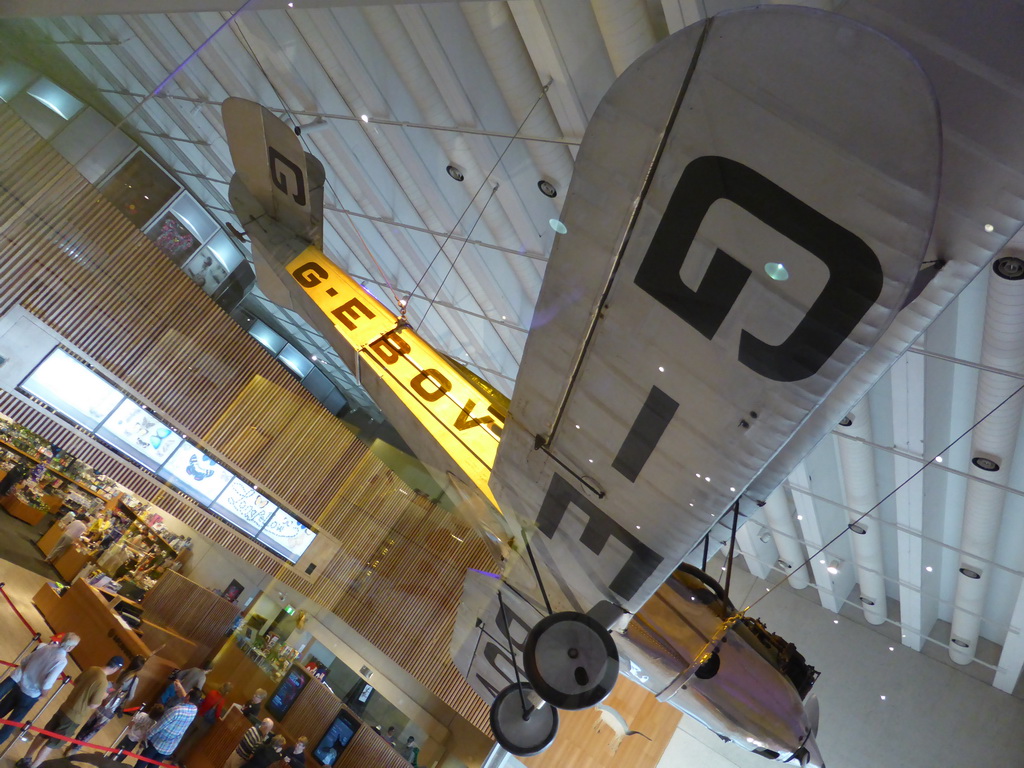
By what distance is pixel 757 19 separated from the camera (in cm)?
150

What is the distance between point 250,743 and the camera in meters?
5.93

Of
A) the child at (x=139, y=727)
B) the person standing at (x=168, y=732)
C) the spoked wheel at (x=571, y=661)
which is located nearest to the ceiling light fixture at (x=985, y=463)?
the spoked wheel at (x=571, y=661)

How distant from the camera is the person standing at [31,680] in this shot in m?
4.49

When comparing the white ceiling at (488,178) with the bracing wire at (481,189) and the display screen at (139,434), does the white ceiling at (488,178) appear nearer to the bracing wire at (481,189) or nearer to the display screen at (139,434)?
the bracing wire at (481,189)

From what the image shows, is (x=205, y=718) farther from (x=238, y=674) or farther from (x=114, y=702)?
(x=114, y=702)

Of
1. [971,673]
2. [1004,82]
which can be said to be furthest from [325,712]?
[971,673]

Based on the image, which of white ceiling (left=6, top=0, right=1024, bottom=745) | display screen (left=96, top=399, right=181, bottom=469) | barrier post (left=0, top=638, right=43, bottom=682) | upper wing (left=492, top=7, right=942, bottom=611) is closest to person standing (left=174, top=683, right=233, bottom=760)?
barrier post (left=0, top=638, right=43, bottom=682)

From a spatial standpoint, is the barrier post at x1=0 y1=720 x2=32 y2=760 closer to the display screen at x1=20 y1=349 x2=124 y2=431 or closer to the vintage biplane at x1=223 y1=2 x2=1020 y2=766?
the display screen at x1=20 y1=349 x2=124 y2=431

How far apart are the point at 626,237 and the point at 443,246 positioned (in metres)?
5.16

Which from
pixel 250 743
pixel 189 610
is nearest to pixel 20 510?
pixel 189 610

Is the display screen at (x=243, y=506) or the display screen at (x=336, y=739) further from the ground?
the display screen at (x=243, y=506)

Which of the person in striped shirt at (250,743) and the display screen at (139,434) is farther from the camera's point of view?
the display screen at (139,434)

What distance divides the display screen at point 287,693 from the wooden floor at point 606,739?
3.92 metres

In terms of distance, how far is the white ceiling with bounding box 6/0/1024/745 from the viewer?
4188 millimetres
